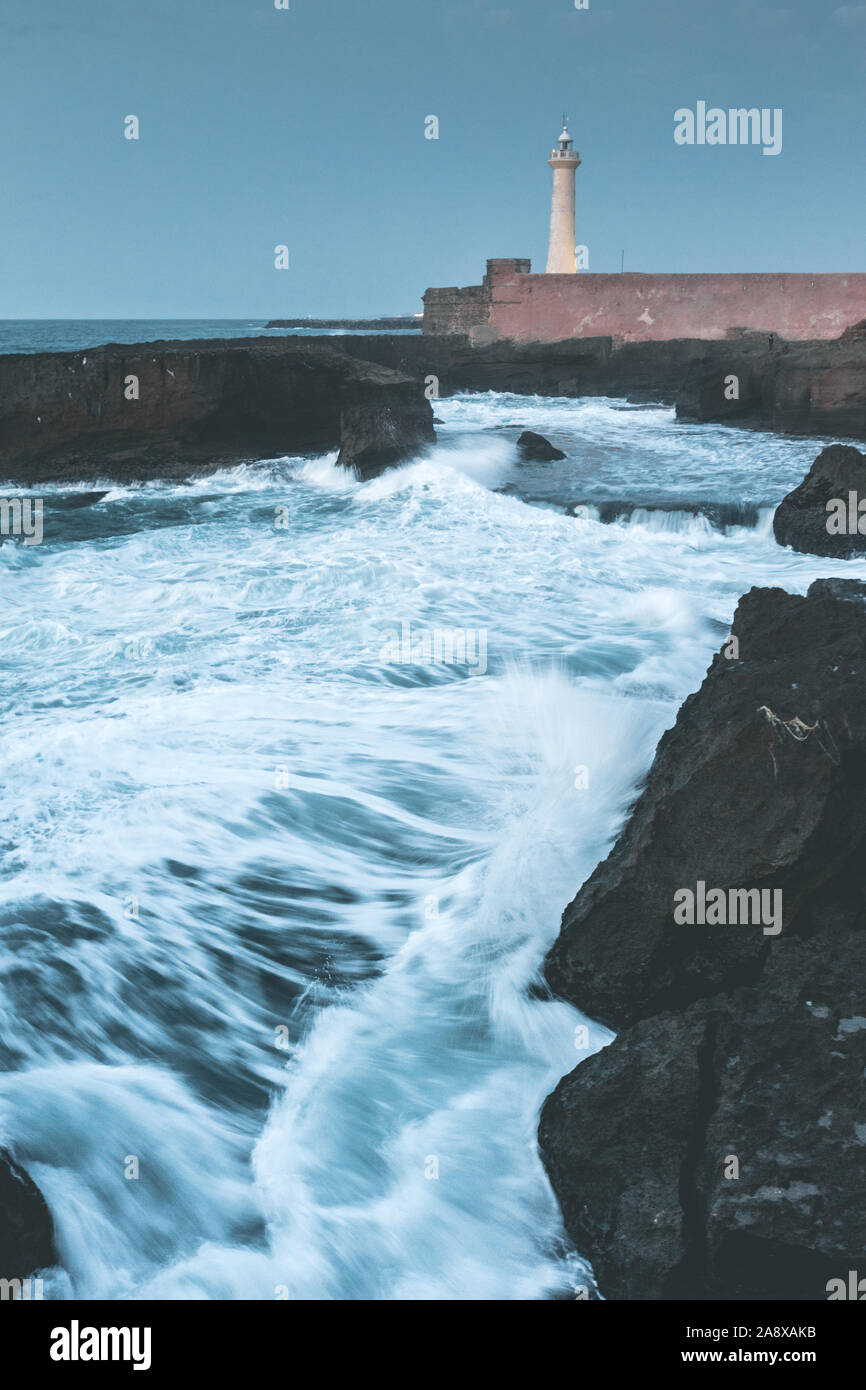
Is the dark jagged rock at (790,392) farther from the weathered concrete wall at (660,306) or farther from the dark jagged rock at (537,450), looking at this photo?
the weathered concrete wall at (660,306)

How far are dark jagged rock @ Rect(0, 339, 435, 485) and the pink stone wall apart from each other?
1374 cm

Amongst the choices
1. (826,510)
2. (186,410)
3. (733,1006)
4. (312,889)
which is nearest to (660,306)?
(186,410)

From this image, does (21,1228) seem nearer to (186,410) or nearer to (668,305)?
(186,410)

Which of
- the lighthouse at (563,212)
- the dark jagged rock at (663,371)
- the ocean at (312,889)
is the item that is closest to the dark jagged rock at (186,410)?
the ocean at (312,889)

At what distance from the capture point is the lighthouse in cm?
3403

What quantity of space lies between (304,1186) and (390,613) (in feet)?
16.7

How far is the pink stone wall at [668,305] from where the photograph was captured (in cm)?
2438

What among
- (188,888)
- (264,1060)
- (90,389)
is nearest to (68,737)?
(188,888)

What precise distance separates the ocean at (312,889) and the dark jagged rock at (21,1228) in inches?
3.0

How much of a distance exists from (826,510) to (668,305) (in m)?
18.6

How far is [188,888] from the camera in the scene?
378 cm

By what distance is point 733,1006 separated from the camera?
2529 mm

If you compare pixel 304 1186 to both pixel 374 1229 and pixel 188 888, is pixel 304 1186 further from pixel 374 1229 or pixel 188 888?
pixel 188 888

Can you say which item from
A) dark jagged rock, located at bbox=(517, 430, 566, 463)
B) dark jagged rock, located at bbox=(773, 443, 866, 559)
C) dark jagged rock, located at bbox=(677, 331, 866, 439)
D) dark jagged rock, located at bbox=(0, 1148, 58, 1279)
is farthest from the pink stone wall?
dark jagged rock, located at bbox=(0, 1148, 58, 1279)
